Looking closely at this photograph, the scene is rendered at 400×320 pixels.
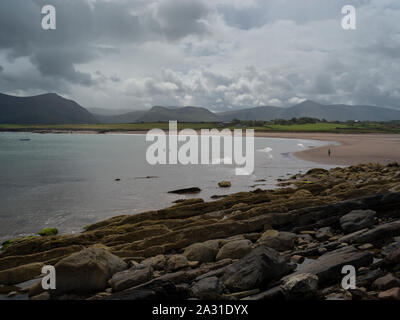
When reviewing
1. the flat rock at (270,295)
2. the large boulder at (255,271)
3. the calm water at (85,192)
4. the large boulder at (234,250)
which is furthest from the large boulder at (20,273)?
the flat rock at (270,295)

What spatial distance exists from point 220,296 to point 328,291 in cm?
277

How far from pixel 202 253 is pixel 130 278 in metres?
2.85

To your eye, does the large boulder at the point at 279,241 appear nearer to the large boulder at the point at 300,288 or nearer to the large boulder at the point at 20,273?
the large boulder at the point at 300,288

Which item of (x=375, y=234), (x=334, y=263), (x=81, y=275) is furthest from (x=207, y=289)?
(x=375, y=234)

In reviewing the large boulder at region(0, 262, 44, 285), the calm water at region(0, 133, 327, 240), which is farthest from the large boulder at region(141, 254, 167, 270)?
the calm water at region(0, 133, 327, 240)

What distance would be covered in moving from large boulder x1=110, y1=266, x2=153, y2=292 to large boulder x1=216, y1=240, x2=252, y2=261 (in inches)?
105

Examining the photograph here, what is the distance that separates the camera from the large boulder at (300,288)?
23.8 ft

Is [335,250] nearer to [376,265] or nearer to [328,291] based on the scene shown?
[376,265]

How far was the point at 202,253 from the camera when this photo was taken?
10.6 metres

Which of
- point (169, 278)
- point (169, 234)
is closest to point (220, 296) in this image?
point (169, 278)

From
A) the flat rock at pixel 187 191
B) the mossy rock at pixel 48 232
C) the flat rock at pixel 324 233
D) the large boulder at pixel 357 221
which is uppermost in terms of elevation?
the large boulder at pixel 357 221

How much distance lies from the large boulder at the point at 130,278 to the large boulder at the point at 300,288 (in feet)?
13.2

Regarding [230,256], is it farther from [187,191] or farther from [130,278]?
[187,191]
